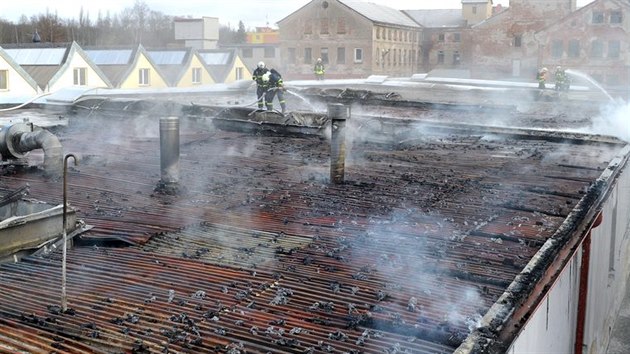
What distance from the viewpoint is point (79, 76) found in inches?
1551

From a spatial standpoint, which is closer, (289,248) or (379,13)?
(289,248)

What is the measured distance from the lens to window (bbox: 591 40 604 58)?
4425cm

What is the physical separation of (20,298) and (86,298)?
1.50ft

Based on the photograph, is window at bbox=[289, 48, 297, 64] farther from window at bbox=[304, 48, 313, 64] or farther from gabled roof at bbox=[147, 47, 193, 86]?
gabled roof at bbox=[147, 47, 193, 86]

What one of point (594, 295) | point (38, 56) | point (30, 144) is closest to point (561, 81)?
point (594, 295)

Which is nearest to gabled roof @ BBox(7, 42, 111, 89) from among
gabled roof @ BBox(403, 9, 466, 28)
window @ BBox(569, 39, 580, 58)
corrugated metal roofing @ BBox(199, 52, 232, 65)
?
corrugated metal roofing @ BBox(199, 52, 232, 65)

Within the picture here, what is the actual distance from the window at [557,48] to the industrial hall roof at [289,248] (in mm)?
35570

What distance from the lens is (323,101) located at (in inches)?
915

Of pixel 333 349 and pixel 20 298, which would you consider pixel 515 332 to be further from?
pixel 20 298

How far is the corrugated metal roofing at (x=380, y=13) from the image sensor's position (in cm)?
5409

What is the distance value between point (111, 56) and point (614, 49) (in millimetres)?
31213

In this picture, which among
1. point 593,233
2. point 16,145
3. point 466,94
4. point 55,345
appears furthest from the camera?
Result: point 466,94

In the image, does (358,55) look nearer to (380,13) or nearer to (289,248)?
(380,13)

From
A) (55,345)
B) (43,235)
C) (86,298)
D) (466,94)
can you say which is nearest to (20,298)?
(86,298)
